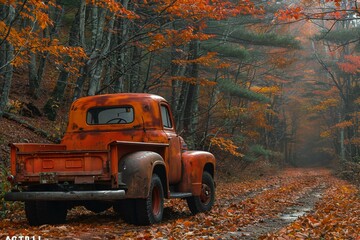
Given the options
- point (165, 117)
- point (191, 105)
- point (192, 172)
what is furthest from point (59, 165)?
point (191, 105)

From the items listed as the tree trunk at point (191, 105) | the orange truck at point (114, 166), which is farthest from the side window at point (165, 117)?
the tree trunk at point (191, 105)

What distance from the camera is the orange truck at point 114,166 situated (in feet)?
24.7

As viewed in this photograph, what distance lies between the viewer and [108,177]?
293 inches

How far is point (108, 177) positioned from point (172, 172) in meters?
2.13

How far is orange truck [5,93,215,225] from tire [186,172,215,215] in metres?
0.02

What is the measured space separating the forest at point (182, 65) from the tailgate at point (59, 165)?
2.76 feet

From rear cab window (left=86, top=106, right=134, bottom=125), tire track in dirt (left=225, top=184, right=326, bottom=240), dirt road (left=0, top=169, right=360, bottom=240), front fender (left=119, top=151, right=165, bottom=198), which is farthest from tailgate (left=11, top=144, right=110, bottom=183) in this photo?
tire track in dirt (left=225, top=184, right=326, bottom=240)

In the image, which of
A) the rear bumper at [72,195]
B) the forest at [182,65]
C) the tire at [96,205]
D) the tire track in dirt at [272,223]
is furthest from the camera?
the forest at [182,65]

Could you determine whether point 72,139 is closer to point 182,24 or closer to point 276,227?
point 276,227

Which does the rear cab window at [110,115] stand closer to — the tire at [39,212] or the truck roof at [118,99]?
the truck roof at [118,99]

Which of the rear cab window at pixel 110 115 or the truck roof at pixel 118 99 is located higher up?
the truck roof at pixel 118 99

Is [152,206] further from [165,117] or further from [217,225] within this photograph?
[165,117]

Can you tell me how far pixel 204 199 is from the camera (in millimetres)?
10586

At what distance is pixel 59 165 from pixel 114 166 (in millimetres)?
947
